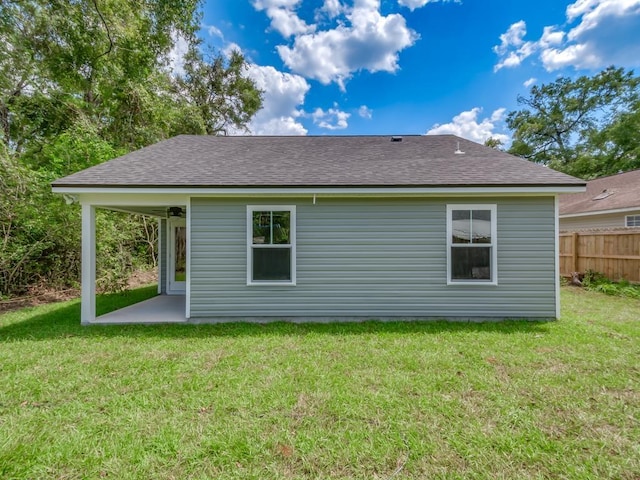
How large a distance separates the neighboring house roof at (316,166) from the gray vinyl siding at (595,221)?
8.26m

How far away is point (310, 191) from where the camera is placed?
18.6 feet

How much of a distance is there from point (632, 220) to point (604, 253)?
2.99 m

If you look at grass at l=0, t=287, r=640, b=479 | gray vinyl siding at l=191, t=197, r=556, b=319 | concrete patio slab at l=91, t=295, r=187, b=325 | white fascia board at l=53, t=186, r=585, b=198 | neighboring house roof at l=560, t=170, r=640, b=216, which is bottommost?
grass at l=0, t=287, r=640, b=479

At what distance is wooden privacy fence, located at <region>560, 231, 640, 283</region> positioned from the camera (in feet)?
29.6

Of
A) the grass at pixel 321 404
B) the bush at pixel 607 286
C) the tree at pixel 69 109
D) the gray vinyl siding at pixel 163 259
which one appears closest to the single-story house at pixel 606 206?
the bush at pixel 607 286

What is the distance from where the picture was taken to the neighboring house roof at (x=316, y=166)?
5.64 m

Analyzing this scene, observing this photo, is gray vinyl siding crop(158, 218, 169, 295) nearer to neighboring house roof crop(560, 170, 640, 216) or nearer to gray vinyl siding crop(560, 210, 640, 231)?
neighboring house roof crop(560, 170, 640, 216)

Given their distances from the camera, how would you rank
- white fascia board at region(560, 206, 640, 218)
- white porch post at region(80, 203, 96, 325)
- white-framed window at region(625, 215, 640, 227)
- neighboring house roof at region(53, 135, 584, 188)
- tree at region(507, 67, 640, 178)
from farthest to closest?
tree at region(507, 67, 640, 178)
white-framed window at region(625, 215, 640, 227)
white fascia board at region(560, 206, 640, 218)
white porch post at region(80, 203, 96, 325)
neighboring house roof at region(53, 135, 584, 188)

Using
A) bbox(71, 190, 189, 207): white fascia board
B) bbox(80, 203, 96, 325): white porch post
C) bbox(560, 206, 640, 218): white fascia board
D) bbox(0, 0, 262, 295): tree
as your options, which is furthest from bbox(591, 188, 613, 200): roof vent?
bbox(80, 203, 96, 325): white porch post

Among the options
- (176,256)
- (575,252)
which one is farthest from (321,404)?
(575,252)

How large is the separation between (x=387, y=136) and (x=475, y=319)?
5.76 meters

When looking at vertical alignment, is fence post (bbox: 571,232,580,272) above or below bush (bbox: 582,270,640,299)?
above

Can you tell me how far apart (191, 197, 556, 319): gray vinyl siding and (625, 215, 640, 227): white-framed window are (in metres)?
8.93

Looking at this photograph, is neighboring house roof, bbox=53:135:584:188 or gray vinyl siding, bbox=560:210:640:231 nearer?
neighboring house roof, bbox=53:135:584:188
